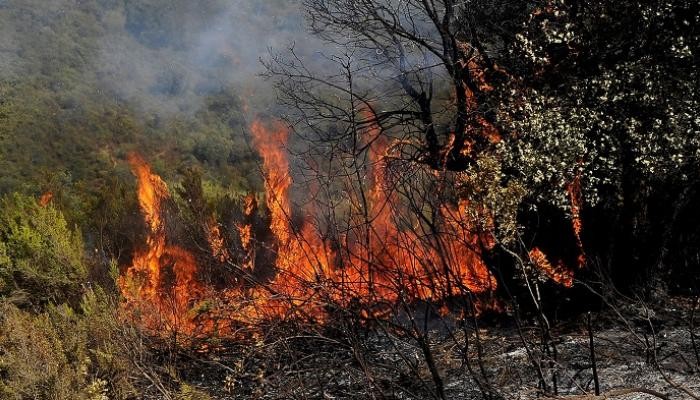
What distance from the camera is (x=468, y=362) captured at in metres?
4.51

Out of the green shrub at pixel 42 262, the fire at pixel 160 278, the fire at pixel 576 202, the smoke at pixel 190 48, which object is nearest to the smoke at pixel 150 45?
the smoke at pixel 190 48

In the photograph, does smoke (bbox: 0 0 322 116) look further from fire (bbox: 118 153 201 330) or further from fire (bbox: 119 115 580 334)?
fire (bbox: 119 115 580 334)

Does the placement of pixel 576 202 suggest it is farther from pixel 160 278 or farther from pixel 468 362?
pixel 160 278

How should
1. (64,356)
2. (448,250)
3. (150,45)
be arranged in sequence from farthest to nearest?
(150,45)
(448,250)
(64,356)

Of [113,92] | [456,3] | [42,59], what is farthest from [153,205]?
[42,59]

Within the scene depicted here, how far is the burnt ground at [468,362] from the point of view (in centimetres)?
494

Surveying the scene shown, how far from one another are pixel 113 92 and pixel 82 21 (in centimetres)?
981

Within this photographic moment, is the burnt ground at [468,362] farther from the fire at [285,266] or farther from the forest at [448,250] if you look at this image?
the fire at [285,266]

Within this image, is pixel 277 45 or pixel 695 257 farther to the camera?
pixel 277 45

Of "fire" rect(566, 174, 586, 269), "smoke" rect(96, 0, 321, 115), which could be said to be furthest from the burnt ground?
"smoke" rect(96, 0, 321, 115)

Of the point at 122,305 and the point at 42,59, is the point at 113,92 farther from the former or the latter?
the point at 122,305

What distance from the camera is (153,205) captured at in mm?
10992

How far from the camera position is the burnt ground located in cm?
494

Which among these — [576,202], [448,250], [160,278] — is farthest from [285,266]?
[576,202]
